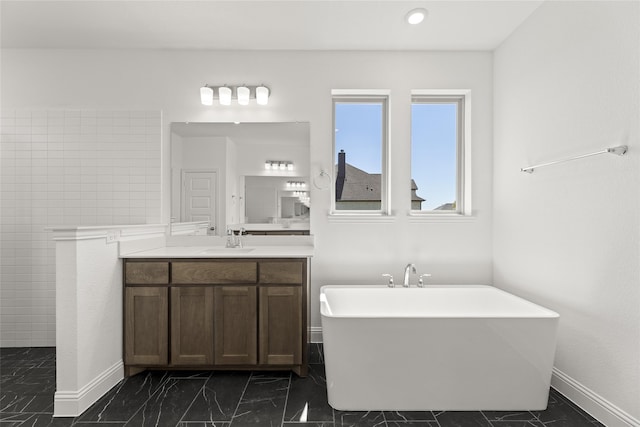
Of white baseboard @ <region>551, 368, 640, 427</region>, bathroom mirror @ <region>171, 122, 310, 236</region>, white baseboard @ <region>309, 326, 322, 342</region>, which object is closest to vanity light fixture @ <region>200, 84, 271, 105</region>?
bathroom mirror @ <region>171, 122, 310, 236</region>

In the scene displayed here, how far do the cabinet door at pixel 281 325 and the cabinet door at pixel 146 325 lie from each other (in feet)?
2.17

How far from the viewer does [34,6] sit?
2.30 meters

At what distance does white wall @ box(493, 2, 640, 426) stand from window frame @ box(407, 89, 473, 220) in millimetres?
363

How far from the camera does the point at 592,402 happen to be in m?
1.85

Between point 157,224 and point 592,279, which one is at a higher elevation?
point 157,224

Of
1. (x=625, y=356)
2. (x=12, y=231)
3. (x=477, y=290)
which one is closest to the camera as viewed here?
(x=625, y=356)

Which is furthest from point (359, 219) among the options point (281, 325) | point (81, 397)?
point (81, 397)

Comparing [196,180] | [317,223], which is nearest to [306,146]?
[317,223]

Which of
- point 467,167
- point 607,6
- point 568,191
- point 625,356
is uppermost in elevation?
point 607,6

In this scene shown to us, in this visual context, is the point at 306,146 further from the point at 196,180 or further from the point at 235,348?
the point at 235,348

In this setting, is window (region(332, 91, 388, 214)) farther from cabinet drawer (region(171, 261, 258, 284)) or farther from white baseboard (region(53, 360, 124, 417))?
white baseboard (region(53, 360, 124, 417))

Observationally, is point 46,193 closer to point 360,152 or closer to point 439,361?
point 360,152

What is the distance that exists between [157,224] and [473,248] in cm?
266

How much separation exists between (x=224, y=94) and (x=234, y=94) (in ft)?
0.34
